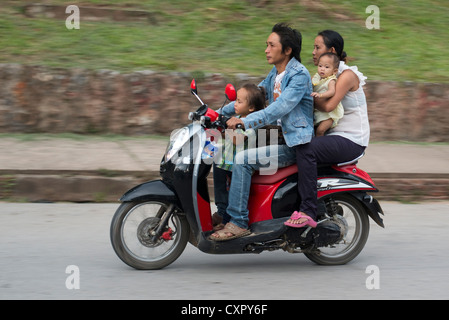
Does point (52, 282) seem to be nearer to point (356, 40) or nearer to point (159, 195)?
point (159, 195)

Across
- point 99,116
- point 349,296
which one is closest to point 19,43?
point 99,116

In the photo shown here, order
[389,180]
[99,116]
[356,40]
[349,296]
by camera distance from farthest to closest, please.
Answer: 1. [356,40]
2. [99,116]
3. [389,180]
4. [349,296]

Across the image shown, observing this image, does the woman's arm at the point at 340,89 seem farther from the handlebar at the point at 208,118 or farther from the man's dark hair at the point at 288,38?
the handlebar at the point at 208,118

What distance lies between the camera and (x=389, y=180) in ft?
26.2

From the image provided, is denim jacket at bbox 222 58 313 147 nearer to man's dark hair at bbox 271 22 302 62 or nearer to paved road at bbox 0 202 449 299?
man's dark hair at bbox 271 22 302 62

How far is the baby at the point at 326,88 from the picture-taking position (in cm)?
507

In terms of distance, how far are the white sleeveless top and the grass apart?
4.46 m

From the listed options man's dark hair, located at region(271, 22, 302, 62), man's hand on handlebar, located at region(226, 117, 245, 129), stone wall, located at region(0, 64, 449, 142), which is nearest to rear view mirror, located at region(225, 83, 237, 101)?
man's hand on handlebar, located at region(226, 117, 245, 129)

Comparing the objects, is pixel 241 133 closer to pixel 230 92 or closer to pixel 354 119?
pixel 230 92

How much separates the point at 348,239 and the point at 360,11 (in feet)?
24.5

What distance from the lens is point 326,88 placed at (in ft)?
16.8

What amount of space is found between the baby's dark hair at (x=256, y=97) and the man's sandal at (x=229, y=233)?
0.84 metres

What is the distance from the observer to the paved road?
4703 mm

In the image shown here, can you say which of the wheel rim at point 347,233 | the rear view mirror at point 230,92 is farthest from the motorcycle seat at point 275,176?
the rear view mirror at point 230,92
